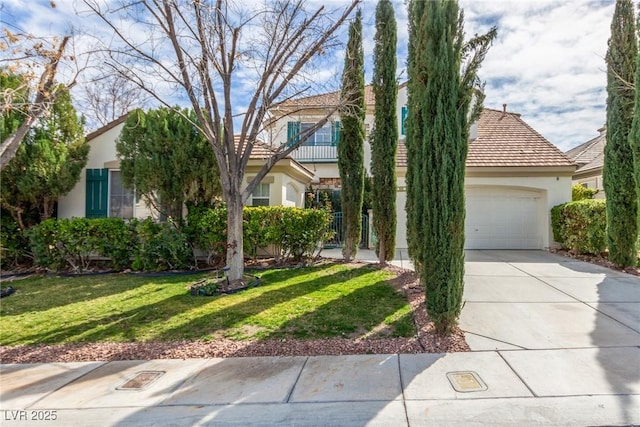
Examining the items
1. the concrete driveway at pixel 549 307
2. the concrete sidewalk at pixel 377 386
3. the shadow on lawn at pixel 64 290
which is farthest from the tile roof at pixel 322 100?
the concrete sidewalk at pixel 377 386

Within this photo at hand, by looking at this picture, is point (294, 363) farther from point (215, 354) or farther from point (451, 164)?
point (451, 164)

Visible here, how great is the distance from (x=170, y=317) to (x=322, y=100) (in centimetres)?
986

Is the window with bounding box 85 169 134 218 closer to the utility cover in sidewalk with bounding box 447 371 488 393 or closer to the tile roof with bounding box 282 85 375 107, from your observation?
the tile roof with bounding box 282 85 375 107

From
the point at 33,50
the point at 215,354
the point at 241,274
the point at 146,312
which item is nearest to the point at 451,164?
the point at 215,354

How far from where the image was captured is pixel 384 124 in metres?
8.07

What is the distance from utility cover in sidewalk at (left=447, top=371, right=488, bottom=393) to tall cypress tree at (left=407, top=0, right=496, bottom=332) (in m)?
0.86

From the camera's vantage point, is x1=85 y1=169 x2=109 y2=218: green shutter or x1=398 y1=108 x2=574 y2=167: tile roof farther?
x1=398 y1=108 x2=574 y2=167: tile roof

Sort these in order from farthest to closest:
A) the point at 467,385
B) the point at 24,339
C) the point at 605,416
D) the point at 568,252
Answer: the point at 568,252, the point at 24,339, the point at 467,385, the point at 605,416

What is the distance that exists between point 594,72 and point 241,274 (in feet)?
35.6

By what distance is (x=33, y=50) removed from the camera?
22.7ft

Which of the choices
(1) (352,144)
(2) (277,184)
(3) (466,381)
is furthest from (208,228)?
(3) (466,381)

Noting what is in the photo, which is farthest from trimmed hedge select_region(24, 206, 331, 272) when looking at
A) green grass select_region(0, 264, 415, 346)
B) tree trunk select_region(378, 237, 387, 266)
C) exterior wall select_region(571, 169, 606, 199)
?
exterior wall select_region(571, 169, 606, 199)

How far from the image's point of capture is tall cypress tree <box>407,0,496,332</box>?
13.4ft

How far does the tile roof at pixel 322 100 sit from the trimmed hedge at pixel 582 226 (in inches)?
299
